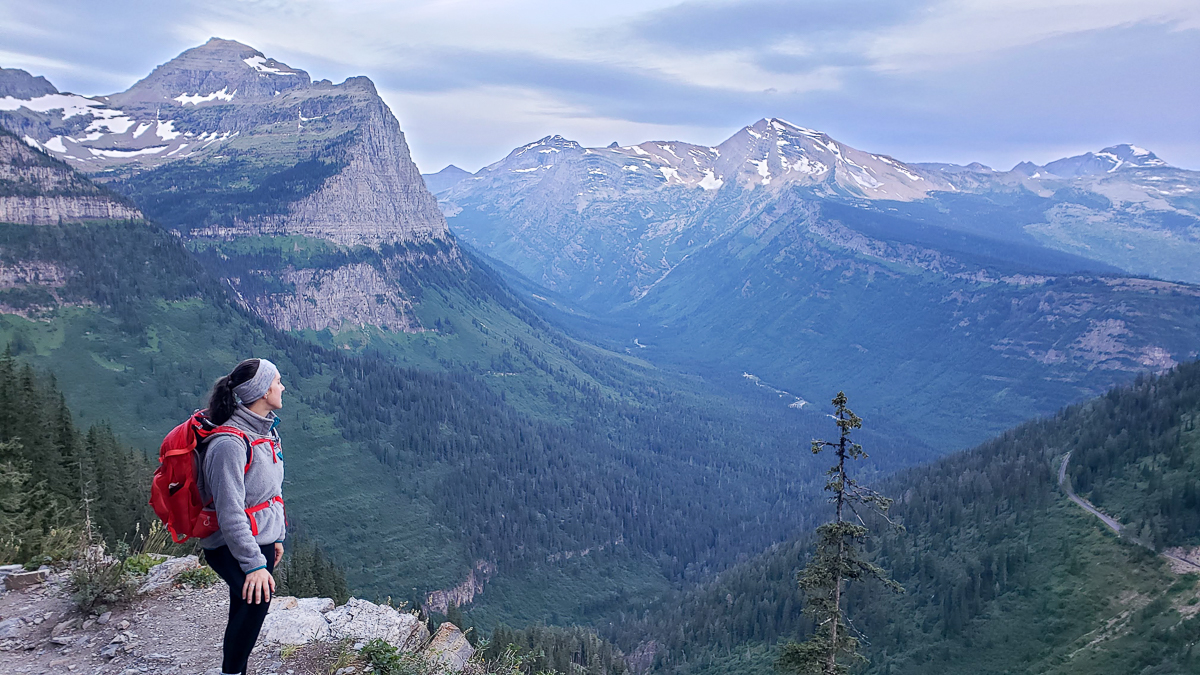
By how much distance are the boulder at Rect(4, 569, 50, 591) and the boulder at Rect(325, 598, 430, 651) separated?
662 centimetres

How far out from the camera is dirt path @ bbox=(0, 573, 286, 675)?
13.0 meters

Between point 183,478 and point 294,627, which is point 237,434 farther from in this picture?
point 294,627

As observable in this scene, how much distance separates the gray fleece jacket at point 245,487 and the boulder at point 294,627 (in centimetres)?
551

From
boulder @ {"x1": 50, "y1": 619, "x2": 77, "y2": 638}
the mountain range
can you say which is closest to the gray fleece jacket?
boulder @ {"x1": 50, "y1": 619, "x2": 77, "y2": 638}

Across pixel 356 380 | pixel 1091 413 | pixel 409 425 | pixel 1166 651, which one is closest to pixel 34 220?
pixel 356 380

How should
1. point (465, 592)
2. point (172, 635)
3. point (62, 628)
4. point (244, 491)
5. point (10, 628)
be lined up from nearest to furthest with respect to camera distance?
point (244, 491) < point (10, 628) < point (62, 628) < point (172, 635) < point (465, 592)

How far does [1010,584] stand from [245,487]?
82.7 m

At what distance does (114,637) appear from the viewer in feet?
45.4

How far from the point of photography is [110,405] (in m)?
120

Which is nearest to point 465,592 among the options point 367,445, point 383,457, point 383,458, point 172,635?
point 383,458

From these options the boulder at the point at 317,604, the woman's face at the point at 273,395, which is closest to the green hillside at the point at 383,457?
the boulder at the point at 317,604

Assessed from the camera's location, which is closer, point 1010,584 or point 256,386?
point 256,386

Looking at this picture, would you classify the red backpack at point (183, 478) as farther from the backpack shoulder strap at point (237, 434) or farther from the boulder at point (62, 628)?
the boulder at point (62, 628)

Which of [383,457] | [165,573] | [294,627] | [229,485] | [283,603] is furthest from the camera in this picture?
[383,457]
